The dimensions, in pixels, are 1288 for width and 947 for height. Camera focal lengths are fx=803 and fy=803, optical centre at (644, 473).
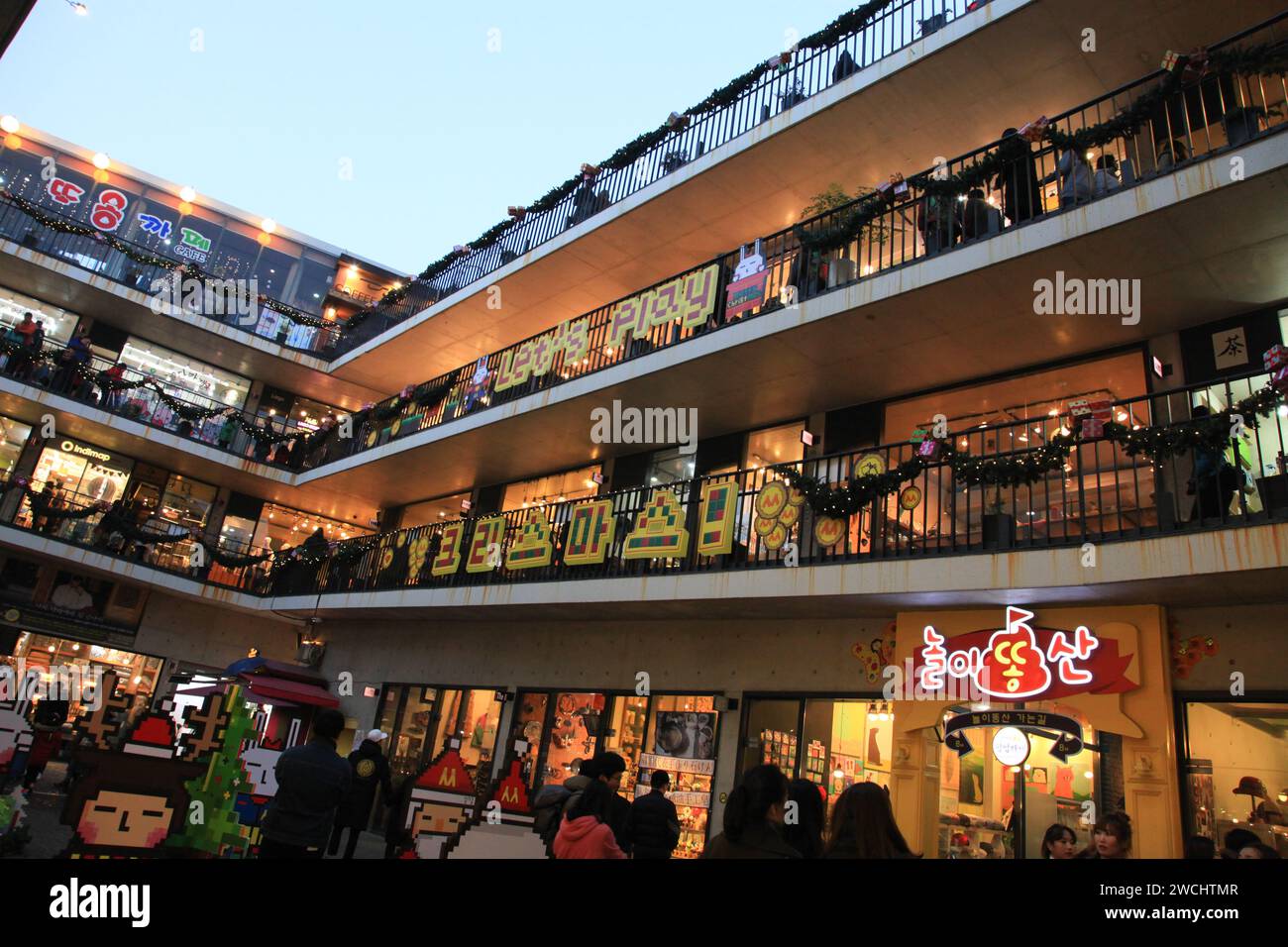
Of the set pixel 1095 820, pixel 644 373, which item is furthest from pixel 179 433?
pixel 1095 820

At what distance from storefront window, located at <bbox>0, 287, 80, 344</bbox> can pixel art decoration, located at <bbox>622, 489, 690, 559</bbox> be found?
1989 cm

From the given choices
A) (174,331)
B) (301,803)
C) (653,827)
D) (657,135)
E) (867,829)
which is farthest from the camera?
(174,331)

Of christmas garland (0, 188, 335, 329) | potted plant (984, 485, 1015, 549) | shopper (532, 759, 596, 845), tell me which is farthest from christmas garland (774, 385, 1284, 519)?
christmas garland (0, 188, 335, 329)

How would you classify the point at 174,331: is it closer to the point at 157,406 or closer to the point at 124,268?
the point at 124,268

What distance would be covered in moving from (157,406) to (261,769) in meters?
18.0

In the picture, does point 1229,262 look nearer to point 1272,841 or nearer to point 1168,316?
point 1168,316

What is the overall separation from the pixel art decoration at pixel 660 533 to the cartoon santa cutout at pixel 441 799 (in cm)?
467

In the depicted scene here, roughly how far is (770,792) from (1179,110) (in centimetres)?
1011

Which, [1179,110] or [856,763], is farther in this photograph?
[856,763]

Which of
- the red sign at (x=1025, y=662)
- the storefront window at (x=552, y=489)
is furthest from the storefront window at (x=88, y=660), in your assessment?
the red sign at (x=1025, y=662)

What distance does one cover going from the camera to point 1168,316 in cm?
948

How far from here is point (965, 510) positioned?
1052cm

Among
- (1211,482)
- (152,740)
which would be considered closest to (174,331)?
(152,740)

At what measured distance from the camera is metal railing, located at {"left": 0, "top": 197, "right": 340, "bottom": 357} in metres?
21.9
